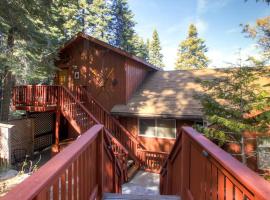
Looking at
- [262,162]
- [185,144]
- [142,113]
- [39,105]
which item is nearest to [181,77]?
[142,113]

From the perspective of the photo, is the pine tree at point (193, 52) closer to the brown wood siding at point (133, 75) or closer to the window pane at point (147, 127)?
the brown wood siding at point (133, 75)

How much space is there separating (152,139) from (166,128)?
0.90m

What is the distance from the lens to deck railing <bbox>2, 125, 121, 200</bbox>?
3.85ft

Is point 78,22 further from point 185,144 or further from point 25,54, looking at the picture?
point 185,144

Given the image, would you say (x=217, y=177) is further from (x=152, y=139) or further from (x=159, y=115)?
(x=152, y=139)

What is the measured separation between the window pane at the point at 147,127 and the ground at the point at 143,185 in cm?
193

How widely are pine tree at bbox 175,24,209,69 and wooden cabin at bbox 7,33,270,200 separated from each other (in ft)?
61.3

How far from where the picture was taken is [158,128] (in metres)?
10.5

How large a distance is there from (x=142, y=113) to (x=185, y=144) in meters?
7.01

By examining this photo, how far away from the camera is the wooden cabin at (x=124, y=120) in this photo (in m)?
2.17

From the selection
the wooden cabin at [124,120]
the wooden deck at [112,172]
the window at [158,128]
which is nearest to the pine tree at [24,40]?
the wooden cabin at [124,120]

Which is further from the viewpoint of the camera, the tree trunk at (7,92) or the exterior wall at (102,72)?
the tree trunk at (7,92)

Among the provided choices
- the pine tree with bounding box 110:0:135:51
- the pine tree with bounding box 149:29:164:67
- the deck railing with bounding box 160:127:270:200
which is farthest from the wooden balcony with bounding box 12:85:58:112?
the pine tree with bounding box 149:29:164:67

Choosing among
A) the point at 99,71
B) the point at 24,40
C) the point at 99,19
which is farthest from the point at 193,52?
the point at 24,40
